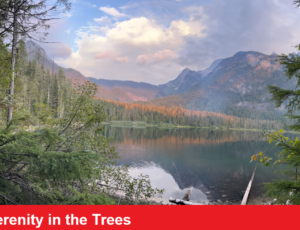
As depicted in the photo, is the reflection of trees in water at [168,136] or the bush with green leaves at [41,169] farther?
the reflection of trees in water at [168,136]

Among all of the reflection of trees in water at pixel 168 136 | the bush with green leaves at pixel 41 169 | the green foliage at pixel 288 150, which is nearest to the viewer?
the bush with green leaves at pixel 41 169

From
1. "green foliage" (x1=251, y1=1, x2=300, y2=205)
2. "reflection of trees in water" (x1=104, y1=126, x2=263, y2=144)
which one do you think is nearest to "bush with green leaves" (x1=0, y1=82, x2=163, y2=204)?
"green foliage" (x1=251, y1=1, x2=300, y2=205)

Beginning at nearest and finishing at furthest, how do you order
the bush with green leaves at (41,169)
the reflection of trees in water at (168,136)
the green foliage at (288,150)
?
the bush with green leaves at (41,169), the green foliage at (288,150), the reflection of trees in water at (168,136)

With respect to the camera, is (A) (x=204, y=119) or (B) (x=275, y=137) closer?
(B) (x=275, y=137)

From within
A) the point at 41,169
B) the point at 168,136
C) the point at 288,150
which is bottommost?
the point at 168,136

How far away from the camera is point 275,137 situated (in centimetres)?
466

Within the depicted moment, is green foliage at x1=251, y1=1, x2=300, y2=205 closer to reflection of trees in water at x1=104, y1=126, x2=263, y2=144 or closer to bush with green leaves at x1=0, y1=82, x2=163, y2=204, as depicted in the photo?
bush with green leaves at x1=0, y1=82, x2=163, y2=204

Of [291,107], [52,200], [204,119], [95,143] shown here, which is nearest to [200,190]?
[95,143]

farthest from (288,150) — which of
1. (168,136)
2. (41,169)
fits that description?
(168,136)

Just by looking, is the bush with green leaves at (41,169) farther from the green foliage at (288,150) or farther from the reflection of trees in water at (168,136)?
Answer: the reflection of trees in water at (168,136)

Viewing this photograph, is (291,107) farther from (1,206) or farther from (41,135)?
(1,206)

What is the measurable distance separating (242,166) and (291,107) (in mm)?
31032

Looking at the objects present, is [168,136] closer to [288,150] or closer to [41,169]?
[288,150]

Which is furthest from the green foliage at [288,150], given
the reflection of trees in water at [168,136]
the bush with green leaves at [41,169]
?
the reflection of trees in water at [168,136]
